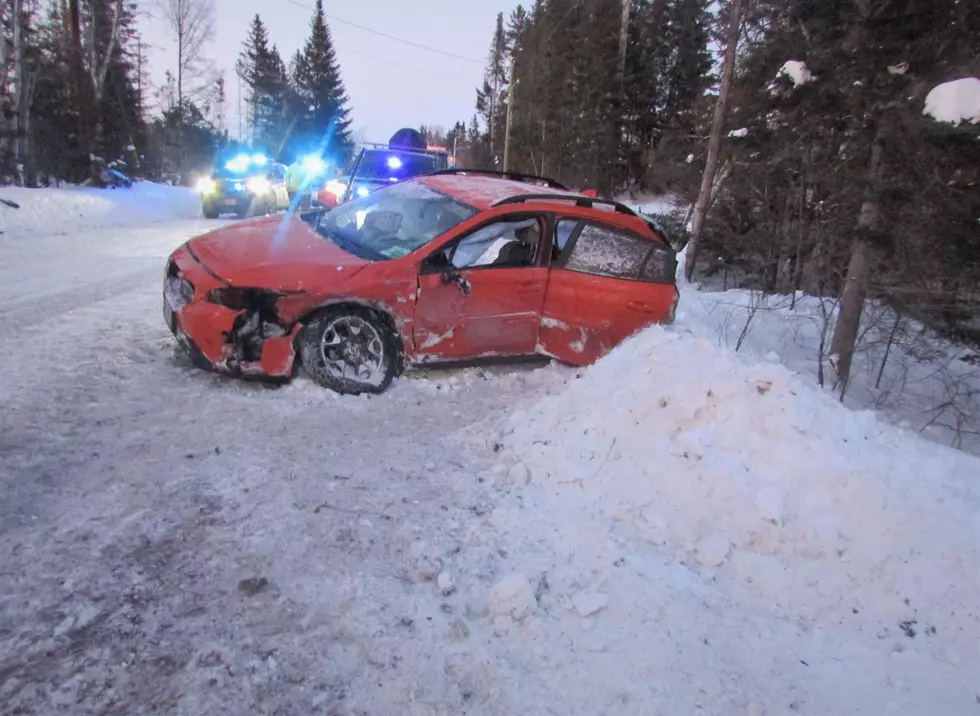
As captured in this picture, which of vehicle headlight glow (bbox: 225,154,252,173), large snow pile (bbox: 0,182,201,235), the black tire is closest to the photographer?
the black tire

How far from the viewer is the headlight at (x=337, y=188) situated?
11.2m

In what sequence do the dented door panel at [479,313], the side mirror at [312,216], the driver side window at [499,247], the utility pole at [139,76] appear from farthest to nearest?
the utility pole at [139,76], the side mirror at [312,216], the driver side window at [499,247], the dented door panel at [479,313]

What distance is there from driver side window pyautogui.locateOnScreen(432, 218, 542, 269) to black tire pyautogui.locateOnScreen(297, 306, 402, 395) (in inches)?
29.5

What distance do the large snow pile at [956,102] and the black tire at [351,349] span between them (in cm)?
553

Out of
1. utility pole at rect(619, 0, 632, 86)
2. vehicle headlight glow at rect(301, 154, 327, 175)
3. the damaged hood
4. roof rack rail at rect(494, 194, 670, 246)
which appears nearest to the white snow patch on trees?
roof rack rail at rect(494, 194, 670, 246)

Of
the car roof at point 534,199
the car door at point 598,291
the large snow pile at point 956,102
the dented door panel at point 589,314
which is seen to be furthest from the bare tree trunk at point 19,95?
the large snow pile at point 956,102

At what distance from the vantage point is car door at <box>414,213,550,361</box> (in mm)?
4562

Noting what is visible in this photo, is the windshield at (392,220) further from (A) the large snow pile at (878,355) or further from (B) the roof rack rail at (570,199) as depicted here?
(A) the large snow pile at (878,355)

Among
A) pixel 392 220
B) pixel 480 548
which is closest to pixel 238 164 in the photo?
pixel 392 220

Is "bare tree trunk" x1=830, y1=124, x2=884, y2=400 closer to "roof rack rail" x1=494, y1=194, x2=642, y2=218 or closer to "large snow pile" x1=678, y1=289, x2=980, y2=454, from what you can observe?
"large snow pile" x1=678, y1=289, x2=980, y2=454

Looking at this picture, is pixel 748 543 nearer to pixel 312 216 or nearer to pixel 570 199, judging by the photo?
pixel 570 199

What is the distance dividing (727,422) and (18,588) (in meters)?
3.62

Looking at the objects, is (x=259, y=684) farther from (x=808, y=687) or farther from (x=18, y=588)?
(x=808, y=687)

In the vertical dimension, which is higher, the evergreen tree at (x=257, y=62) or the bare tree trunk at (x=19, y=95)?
the evergreen tree at (x=257, y=62)
